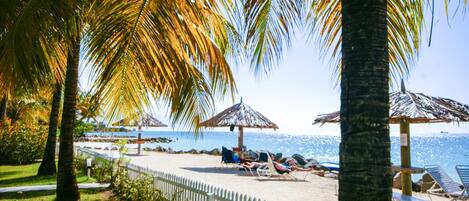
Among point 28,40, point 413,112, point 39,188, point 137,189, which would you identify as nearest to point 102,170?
point 39,188

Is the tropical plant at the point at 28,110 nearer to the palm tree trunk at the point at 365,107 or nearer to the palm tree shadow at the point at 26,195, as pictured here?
the palm tree shadow at the point at 26,195

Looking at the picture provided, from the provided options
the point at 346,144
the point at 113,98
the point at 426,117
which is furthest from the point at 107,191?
the point at 346,144

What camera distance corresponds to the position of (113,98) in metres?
4.46

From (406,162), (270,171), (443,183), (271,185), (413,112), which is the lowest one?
(271,185)

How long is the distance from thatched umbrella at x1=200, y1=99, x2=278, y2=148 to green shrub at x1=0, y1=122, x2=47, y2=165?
779cm

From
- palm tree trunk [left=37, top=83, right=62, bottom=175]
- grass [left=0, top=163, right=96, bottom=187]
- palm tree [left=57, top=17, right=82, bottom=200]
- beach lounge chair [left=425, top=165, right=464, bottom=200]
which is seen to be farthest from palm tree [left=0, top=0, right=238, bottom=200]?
palm tree trunk [left=37, top=83, right=62, bottom=175]

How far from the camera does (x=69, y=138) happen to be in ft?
28.6

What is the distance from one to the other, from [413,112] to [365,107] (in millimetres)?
6770

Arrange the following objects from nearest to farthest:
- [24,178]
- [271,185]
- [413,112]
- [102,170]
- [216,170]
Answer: [413,112]
[271,185]
[102,170]
[24,178]
[216,170]

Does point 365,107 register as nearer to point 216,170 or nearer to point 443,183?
point 443,183

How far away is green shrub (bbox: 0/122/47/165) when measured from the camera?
16.4 meters

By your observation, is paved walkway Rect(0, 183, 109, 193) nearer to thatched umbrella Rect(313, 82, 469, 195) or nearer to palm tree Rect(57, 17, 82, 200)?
palm tree Rect(57, 17, 82, 200)

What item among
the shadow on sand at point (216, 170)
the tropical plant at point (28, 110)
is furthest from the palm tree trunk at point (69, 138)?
the tropical plant at point (28, 110)

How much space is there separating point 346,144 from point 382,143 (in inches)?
8.9
